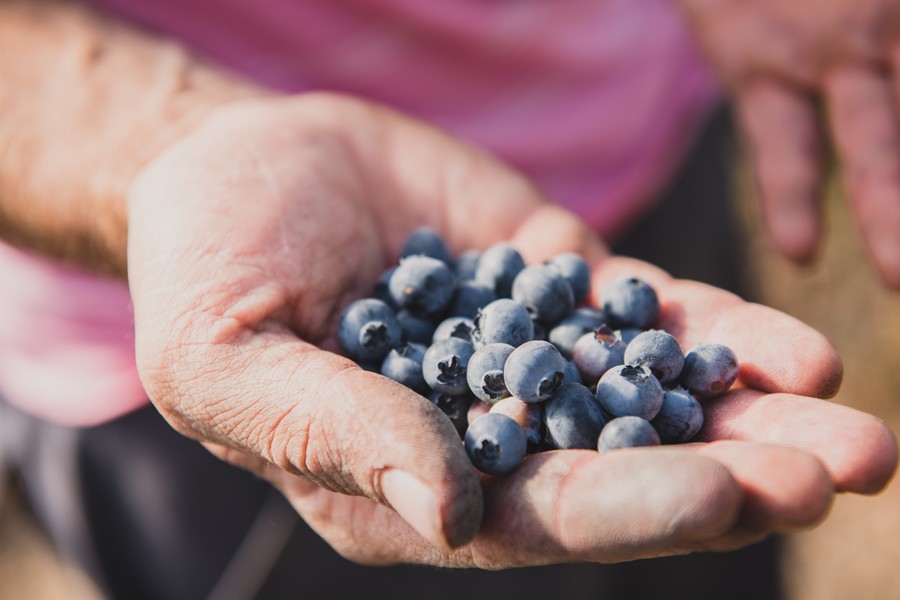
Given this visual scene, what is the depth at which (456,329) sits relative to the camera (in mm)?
1524

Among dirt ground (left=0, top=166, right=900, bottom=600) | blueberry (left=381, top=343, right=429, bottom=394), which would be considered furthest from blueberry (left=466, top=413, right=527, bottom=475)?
dirt ground (left=0, top=166, right=900, bottom=600)

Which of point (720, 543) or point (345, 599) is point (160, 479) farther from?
point (720, 543)

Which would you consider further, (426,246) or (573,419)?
(426,246)

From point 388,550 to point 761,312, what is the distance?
824 mm

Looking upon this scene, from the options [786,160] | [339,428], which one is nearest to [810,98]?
[786,160]

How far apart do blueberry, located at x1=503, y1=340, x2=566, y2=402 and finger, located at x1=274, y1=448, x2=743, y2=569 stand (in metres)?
0.13

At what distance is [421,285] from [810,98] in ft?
5.08

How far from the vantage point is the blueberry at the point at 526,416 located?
1311mm

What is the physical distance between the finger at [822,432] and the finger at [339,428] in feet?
1.60

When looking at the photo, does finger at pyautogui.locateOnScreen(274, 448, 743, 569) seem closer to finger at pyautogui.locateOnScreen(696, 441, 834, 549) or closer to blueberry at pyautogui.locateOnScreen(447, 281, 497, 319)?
finger at pyautogui.locateOnScreen(696, 441, 834, 549)

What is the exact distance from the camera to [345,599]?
2.05 m

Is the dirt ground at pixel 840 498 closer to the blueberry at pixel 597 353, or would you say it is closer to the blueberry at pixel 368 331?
the blueberry at pixel 368 331

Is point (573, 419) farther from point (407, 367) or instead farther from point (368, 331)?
point (368, 331)

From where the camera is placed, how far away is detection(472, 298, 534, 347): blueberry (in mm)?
1430
